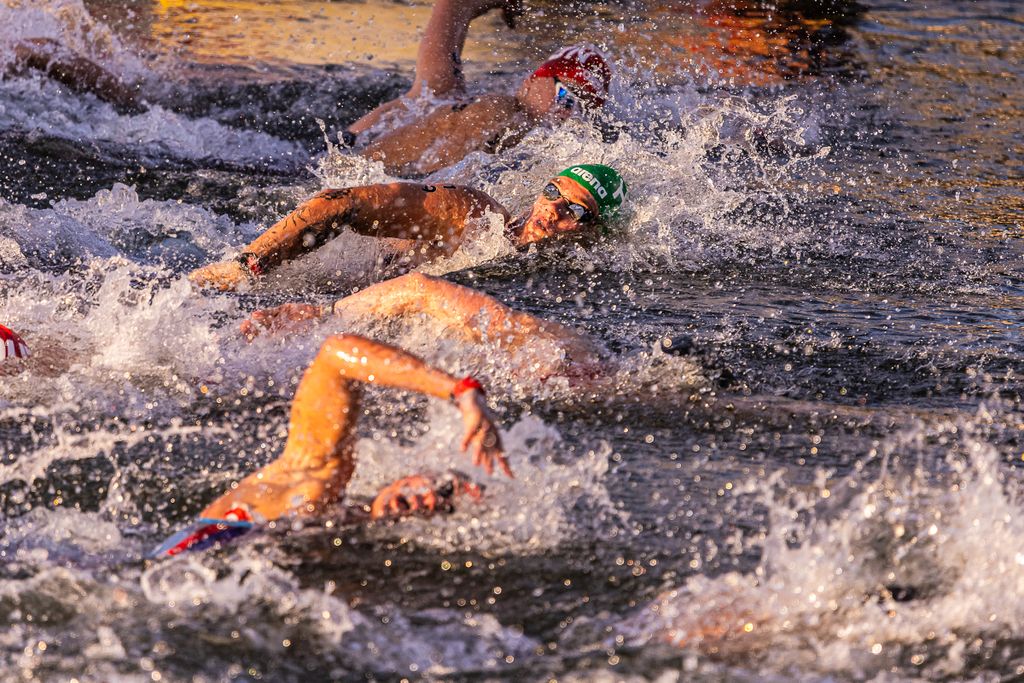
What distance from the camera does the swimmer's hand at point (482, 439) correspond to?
3.33m

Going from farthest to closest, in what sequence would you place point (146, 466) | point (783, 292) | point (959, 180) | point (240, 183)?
point (959, 180) → point (240, 183) → point (783, 292) → point (146, 466)

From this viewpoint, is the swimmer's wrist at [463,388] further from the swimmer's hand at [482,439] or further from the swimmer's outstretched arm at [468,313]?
the swimmer's outstretched arm at [468,313]

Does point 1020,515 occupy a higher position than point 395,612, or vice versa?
point 1020,515

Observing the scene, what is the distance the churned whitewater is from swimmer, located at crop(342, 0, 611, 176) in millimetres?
157

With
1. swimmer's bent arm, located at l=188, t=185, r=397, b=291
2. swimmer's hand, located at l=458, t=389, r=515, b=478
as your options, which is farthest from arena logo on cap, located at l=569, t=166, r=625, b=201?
swimmer's hand, located at l=458, t=389, r=515, b=478

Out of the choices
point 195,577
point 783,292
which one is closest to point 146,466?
point 195,577

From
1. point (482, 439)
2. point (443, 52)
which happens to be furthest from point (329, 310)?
point (443, 52)

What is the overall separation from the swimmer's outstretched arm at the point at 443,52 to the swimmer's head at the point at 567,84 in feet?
2.09

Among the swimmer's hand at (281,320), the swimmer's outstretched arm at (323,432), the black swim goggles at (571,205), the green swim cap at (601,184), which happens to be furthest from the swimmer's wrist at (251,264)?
the swimmer's outstretched arm at (323,432)

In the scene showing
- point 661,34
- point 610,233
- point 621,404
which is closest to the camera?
point 621,404

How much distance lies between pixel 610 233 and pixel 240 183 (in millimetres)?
2381

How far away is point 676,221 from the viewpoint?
7.04 m

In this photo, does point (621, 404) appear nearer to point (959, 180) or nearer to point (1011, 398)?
point (1011, 398)

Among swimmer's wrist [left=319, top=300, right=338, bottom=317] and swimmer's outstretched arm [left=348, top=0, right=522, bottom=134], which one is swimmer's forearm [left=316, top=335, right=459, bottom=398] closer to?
swimmer's wrist [left=319, top=300, right=338, bottom=317]
